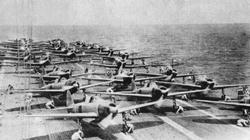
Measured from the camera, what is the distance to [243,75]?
60.3 m

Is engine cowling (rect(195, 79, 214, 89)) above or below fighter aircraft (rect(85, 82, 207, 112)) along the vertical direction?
above

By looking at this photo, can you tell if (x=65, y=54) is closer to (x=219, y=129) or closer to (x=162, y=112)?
(x=162, y=112)

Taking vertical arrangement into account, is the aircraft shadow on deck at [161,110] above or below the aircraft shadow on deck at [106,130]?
above

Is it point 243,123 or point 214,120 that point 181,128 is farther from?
point 243,123

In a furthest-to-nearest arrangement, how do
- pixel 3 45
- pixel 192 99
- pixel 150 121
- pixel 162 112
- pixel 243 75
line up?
pixel 3 45, pixel 243 75, pixel 192 99, pixel 162 112, pixel 150 121

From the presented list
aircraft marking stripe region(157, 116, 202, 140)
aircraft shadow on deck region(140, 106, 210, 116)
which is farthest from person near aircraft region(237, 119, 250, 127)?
aircraft shadow on deck region(140, 106, 210, 116)

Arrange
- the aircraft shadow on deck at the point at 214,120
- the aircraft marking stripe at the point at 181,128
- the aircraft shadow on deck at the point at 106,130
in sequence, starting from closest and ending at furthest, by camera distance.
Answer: the aircraft shadow on deck at the point at 106,130, the aircraft marking stripe at the point at 181,128, the aircraft shadow on deck at the point at 214,120

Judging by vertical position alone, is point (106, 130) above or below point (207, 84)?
below

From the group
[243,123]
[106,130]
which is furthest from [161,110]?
[106,130]

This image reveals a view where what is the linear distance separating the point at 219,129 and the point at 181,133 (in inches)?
166

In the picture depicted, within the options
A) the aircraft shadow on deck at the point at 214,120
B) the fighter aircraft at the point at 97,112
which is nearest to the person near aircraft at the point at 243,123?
the aircraft shadow on deck at the point at 214,120

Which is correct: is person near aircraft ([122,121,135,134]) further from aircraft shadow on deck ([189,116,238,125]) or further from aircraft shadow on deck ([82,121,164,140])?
aircraft shadow on deck ([189,116,238,125])

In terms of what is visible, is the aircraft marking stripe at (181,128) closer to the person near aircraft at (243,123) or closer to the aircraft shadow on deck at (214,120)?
the aircraft shadow on deck at (214,120)

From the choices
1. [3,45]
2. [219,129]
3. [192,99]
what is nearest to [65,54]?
[3,45]
